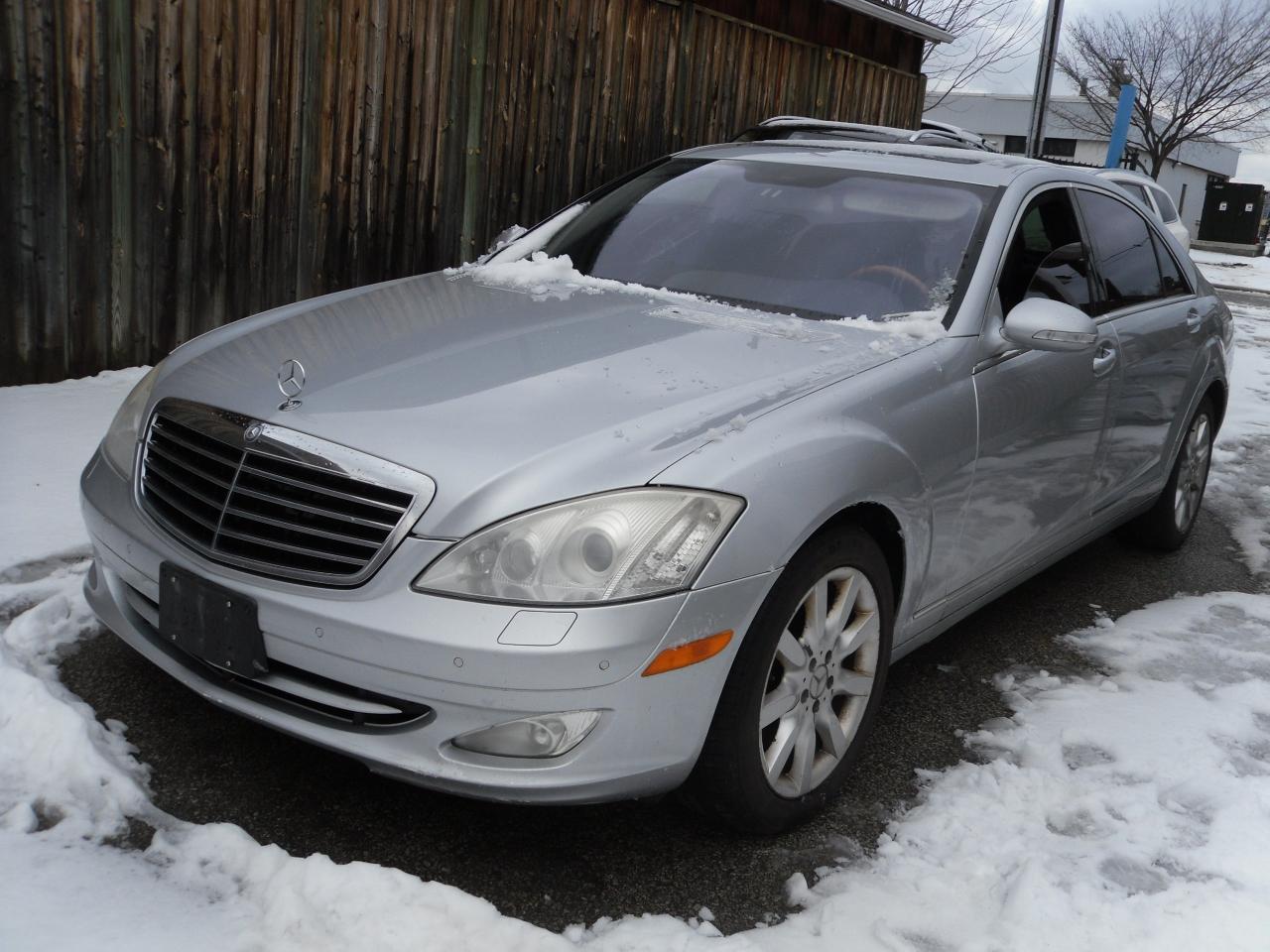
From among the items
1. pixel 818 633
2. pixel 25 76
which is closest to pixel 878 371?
pixel 818 633

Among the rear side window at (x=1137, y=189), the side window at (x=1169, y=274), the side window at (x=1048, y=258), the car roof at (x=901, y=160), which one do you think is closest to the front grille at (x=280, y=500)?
the side window at (x=1048, y=258)

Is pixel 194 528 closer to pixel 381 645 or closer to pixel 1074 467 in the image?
pixel 381 645

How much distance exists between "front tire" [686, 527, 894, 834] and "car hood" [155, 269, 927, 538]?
388 mm

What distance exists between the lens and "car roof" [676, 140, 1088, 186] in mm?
3961

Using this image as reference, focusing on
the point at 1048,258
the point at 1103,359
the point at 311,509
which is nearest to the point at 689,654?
the point at 311,509

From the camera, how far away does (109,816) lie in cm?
265

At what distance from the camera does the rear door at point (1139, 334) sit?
14.0 ft

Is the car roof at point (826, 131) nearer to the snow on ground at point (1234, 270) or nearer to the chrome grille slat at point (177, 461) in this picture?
the chrome grille slat at point (177, 461)

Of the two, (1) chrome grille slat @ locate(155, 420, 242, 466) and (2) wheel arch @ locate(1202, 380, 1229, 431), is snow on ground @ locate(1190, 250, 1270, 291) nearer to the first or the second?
(2) wheel arch @ locate(1202, 380, 1229, 431)

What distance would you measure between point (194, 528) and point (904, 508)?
1.63 metres

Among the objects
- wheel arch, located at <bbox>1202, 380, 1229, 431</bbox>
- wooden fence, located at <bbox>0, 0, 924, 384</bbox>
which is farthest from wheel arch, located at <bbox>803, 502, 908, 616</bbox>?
wooden fence, located at <bbox>0, 0, 924, 384</bbox>

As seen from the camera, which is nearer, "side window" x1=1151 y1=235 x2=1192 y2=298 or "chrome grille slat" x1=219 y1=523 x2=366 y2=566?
"chrome grille slat" x1=219 y1=523 x2=366 y2=566

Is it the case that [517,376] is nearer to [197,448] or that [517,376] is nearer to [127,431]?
[197,448]

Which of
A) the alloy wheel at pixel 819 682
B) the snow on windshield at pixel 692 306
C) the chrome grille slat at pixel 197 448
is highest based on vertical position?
the snow on windshield at pixel 692 306
